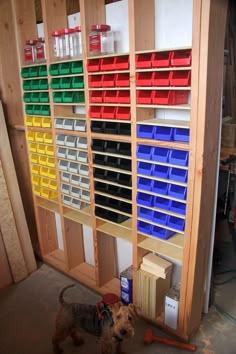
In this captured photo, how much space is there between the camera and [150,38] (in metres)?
1.59

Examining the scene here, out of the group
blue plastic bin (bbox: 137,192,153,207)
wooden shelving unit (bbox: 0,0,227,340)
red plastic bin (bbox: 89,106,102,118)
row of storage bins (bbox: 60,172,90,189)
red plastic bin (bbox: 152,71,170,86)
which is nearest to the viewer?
wooden shelving unit (bbox: 0,0,227,340)

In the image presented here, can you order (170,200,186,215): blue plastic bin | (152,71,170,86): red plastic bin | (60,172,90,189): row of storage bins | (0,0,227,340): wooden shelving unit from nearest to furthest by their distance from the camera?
(0,0,227,340): wooden shelving unit < (152,71,170,86): red plastic bin < (170,200,186,215): blue plastic bin < (60,172,90,189): row of storage bins

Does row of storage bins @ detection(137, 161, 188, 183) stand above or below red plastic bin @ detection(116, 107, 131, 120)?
below

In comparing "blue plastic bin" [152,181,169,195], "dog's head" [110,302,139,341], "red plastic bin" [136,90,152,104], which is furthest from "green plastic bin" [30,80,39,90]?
"dog's head" [110,302,139,341]

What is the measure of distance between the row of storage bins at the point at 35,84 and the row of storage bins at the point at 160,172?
91 centimetres

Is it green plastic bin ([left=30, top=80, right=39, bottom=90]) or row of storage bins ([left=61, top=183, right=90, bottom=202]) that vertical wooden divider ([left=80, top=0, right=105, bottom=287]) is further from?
green plastic bin ([left=30, top=80, right=39, bottom=90])

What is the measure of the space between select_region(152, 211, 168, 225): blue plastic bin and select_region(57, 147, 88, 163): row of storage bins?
0.58m

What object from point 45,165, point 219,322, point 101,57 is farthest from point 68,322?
point 101,57

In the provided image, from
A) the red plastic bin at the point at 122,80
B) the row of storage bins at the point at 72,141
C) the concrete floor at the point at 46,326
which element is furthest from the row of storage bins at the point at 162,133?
the concrete floor at the point at 46,326

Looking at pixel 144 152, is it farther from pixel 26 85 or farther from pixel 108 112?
pixel 26 85

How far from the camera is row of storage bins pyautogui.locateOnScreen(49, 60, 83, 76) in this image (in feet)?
5.80

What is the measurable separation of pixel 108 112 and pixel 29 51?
873 mm

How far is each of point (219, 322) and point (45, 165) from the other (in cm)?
159

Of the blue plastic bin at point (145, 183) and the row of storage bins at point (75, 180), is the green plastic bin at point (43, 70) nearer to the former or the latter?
the row of storage bins at point (75, 180)
